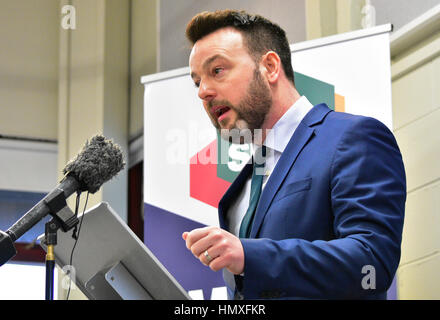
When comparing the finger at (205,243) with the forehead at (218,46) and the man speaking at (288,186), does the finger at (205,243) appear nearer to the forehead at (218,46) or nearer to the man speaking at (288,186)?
the man speaking at (288,186)

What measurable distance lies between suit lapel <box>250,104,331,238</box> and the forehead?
27 cm

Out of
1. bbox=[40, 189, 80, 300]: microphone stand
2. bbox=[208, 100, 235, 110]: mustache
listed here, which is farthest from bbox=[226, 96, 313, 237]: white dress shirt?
bbox=[40, 189, 80, 300]: microphone stand

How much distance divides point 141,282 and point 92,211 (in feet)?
0.58

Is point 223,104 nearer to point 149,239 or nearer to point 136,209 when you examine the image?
point 149,239

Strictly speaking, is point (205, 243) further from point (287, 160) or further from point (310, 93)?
point (310, 93)

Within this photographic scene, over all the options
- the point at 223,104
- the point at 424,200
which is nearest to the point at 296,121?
the point at 223,104

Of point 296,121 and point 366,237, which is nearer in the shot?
point 366,237

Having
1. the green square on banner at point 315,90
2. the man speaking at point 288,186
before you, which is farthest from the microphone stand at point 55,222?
the green square on banner at point 315,90

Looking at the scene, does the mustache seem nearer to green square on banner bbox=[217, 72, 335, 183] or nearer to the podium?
the podium

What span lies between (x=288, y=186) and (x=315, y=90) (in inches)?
55.1

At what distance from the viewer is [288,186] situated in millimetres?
1481

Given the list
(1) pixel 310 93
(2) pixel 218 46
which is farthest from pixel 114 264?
(1) pixel 310 93

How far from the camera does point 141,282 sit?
4.93ft

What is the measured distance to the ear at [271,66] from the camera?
181 cm
